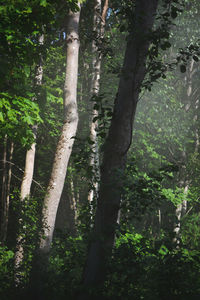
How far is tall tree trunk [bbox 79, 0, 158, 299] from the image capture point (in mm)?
3850

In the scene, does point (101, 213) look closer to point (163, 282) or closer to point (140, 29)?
point (163, 282)

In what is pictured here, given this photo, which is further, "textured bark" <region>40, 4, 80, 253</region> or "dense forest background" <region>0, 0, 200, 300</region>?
"textured bark" <region>40, 4, 80, 253</region>

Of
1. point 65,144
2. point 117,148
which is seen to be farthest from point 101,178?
point 65,144

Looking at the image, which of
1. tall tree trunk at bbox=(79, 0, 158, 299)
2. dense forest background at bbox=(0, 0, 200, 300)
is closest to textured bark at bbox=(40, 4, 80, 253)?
dense forest background at bbox=(0, 0, 200, 300)

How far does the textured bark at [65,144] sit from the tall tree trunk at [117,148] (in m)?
3.56

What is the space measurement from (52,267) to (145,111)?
11.1 metres

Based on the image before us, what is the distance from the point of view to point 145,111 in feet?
56.0

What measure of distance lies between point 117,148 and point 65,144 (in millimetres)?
4197

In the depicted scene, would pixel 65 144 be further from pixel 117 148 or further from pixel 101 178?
pixel 117 148

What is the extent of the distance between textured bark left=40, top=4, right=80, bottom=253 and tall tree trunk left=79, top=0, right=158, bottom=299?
11.7ft

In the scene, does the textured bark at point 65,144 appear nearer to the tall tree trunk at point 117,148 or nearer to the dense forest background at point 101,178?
the dense forest background at point 101,178

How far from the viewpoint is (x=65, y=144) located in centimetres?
793

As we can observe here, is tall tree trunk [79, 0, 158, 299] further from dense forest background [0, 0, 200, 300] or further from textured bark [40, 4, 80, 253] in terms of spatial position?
textured bark [40, 4, 80, 253]

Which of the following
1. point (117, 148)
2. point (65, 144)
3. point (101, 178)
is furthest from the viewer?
point (65, 144)
